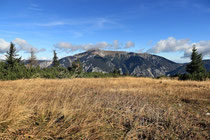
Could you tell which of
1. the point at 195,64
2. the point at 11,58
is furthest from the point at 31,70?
the point at 195,64

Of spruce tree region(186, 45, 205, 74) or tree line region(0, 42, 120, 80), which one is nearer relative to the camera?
tree line region(0, 42, 120, 80)

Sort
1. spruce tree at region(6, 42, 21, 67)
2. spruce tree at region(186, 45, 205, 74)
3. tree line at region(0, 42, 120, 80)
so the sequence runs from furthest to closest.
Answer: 1. spruce tree at region(186, 45, 205, 74)
2. spruce tree at region(6, 42, 21, 67)
3. tree line at region(0, 42, 120, 80)

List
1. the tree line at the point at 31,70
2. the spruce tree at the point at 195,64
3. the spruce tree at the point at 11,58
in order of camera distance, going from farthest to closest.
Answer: the spruce tree at the point at 195,64
the spruce tree at the point at 11,58
the tree line at the point at 31,70

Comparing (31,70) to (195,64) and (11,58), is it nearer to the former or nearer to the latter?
(11,58)

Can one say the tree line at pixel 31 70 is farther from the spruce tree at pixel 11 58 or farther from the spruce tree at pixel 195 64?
the spruce tree at pixel 195 64

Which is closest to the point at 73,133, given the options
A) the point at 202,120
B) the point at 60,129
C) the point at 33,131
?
the point at 60,129

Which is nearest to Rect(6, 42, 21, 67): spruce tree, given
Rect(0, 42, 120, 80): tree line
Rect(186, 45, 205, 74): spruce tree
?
Rect(0, 42, 120, 80): tree line

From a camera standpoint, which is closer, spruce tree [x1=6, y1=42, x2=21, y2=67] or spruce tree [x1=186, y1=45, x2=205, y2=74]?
spruce tree [x1=6, y1=42, x2=21, y2=67]

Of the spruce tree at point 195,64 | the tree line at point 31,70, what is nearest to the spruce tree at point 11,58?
the tree line at point 31,70

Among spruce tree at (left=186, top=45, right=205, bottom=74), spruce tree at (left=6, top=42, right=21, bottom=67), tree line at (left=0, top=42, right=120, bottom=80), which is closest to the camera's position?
tree line at (left=0, top=42, right=120, bottom=80)

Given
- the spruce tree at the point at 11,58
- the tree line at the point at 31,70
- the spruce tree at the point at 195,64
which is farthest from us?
the spruce tree at the point at 195,64

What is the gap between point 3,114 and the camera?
2959mm

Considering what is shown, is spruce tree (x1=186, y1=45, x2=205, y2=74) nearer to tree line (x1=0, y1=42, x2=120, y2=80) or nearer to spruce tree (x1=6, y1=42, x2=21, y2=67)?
tree line (x1=0, y1=42, x2=120, y2=80)

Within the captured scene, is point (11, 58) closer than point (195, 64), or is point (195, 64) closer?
point (11, 58)
